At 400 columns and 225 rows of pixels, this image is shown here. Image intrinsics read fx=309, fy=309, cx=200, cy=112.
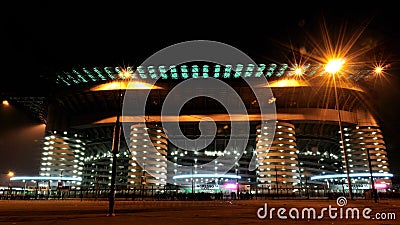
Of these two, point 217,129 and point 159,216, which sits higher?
point 217,129

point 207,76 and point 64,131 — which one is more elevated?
point 207,76

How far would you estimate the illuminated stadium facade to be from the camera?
81.2 metres

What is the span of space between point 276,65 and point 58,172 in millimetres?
75404

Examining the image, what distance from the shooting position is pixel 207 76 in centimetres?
8050

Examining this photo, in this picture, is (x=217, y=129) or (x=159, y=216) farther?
(x=217, y=129)

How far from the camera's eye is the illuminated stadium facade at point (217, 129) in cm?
8119

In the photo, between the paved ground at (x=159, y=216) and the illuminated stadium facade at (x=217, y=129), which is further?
the illuminated stadium facade at (x=217, y=129)

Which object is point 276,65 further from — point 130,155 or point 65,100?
point 65,100

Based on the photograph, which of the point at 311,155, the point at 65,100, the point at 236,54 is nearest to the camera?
the point at 236,54

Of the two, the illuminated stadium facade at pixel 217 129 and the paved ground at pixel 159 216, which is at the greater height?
the illuminated stadium facade at pixel 217 129

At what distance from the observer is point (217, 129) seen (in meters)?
92.0

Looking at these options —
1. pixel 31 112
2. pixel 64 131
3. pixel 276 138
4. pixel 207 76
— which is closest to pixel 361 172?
pixel 276 138

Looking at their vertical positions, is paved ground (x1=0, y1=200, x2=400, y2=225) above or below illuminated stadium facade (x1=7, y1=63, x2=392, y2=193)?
below

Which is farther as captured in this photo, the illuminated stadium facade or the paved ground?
the illuminated stadium facade
